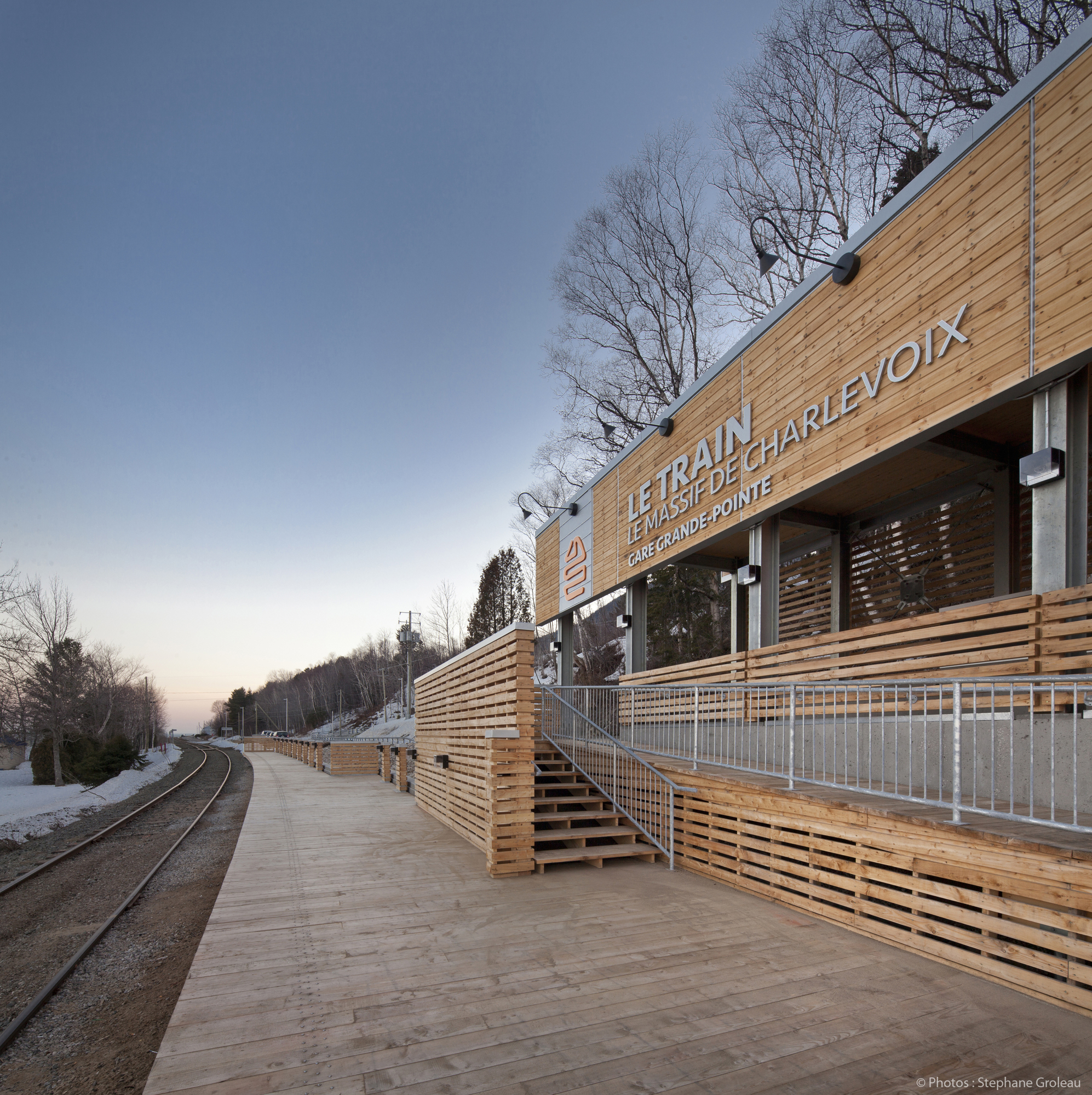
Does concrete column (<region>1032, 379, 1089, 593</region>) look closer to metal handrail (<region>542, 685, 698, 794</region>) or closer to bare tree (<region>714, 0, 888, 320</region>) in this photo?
metal handrail (<region>542, 685, 698, 794</region>)

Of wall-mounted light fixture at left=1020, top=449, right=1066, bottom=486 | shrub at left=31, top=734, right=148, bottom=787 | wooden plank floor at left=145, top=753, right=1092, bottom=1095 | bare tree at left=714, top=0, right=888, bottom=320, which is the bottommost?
shrub at left=31, top=734, right=148, bottom=787

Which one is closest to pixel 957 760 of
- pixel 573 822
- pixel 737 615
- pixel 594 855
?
pixel 594 855

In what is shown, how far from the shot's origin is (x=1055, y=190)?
5.41m

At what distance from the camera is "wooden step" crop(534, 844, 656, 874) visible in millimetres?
6578

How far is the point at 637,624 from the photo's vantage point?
1317 centimetres

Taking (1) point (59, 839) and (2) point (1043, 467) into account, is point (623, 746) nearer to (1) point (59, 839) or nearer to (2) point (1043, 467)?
(2) point (1043, 467)

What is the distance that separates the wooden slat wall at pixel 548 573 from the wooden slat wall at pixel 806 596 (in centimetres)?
535

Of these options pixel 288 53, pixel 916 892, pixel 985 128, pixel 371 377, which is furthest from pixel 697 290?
pixel 916 892

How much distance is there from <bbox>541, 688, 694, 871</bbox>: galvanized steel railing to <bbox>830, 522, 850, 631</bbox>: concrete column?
4844 mm

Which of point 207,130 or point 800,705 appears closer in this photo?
point 800,705

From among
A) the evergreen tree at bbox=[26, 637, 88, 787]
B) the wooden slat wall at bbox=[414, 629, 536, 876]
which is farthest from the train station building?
the evergreen tree at bbox=[26, 637, 88, 787]

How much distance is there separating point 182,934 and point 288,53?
52.1ft

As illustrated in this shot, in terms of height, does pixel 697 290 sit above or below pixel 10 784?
above

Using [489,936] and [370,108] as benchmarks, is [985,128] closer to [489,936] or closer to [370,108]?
[489,936]
